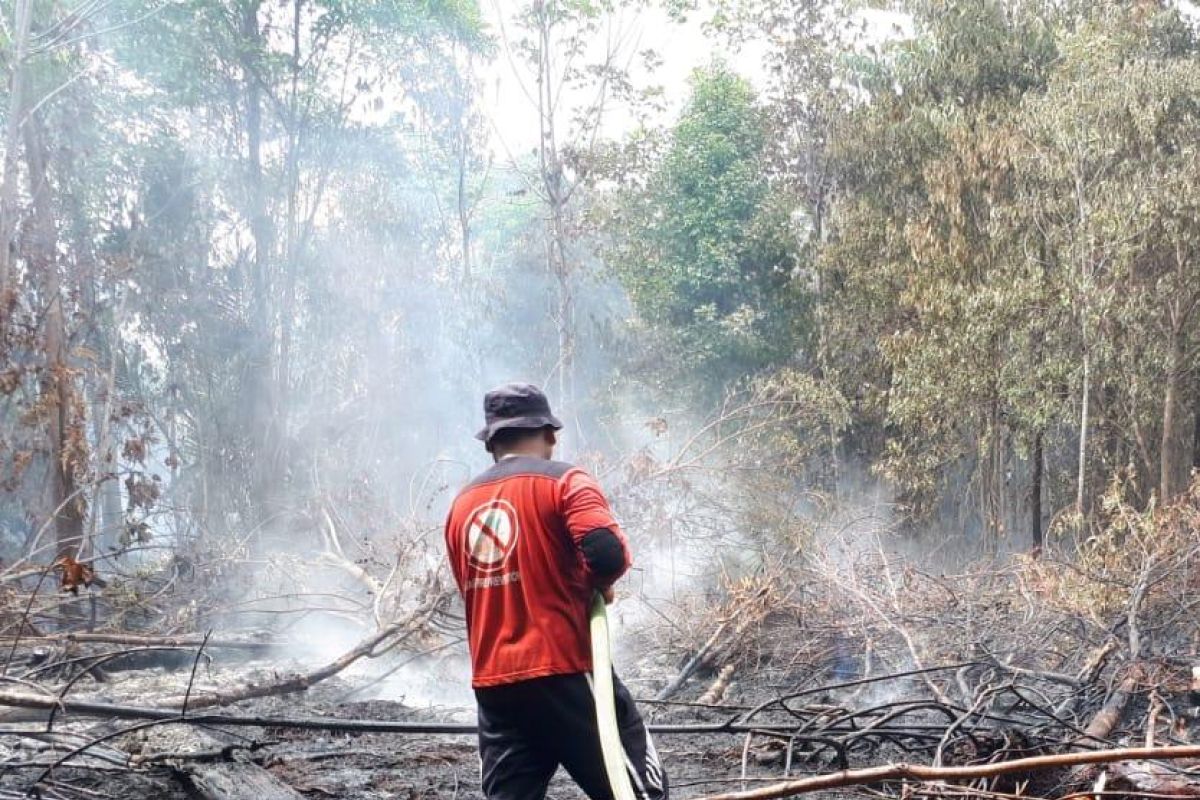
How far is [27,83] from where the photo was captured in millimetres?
15398

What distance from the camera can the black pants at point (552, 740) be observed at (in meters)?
2.96

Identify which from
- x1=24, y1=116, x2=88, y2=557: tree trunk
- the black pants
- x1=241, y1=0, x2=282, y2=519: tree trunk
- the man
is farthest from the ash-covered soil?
x1=241, y1=0, x2=282, y2=519: tree trunk

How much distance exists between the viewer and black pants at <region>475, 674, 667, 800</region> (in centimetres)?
296

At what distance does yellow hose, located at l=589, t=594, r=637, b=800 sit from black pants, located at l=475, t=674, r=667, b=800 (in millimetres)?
40

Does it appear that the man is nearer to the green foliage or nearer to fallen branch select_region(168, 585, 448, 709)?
fallen branch select_region(168, 585, 448, 709)

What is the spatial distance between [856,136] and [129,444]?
11.1 meters

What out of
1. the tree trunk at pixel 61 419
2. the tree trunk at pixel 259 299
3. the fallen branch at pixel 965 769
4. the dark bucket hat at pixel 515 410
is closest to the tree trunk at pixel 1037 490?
the tree trunk at pixel 61 419

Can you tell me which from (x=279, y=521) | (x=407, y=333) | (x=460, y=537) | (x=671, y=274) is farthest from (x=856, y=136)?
(x=460, y=537)

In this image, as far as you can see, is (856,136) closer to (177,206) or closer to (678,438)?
(678,438)

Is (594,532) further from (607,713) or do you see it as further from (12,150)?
(12,150)

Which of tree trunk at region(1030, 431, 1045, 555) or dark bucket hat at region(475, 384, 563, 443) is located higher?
dark bucket hat at region(475, 384, 563, 443)

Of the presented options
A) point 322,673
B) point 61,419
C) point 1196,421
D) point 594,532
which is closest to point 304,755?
point 322,673

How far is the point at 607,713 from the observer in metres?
2.87

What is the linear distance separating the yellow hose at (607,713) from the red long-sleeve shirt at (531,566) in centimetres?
6
